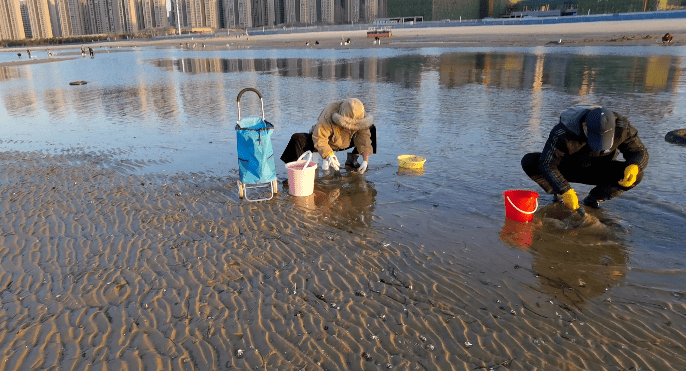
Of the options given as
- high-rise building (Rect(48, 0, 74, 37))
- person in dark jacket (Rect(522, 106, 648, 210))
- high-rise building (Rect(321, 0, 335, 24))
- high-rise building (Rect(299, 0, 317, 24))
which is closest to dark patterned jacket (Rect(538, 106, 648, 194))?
person in dark jacket (Rect(522, 106, 648, 210))

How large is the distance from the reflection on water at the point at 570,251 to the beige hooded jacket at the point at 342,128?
8.26 feet

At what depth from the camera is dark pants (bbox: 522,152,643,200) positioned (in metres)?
5.22

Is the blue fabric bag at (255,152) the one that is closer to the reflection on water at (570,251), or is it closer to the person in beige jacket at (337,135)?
the person in beige jacket at (337,135)

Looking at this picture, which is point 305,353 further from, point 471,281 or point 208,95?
→ point 208,95

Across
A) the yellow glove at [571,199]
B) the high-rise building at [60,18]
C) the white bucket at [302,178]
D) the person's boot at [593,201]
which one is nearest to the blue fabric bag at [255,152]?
the white bucket at [302,178]

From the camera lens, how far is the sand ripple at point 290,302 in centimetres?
319

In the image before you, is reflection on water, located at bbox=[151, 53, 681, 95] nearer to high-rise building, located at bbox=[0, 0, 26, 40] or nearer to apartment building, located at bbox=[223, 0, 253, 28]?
apartment building, located at bbox=[223, 0, 253, 28]

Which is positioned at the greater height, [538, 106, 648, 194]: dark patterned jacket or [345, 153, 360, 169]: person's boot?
[538, 106, 648, 194]: dark patterned jacket

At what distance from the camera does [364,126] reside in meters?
6.59

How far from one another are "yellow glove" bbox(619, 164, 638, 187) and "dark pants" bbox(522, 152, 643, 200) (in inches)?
7.9

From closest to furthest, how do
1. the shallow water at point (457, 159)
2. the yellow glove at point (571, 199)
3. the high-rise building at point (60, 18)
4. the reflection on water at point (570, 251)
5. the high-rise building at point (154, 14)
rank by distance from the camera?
1. the reflection on water at point (570, 251)
2. the shallow water at point (457, 159)
3. the yellow glove at point (571, 199)
4. the high-rise building at point (60, 18)
5. the high-rise building at point (154, 14)

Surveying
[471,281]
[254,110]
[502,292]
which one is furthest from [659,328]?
Result: [254,110]

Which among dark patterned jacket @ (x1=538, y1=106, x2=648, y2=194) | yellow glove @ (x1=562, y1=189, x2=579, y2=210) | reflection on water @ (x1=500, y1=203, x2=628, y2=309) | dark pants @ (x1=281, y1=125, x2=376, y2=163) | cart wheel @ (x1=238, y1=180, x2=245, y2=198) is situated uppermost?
dark patterned jacket @ (x1=538, y1=106, x2=648, y2=194)

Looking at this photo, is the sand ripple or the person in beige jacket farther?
the person in beige jacket
